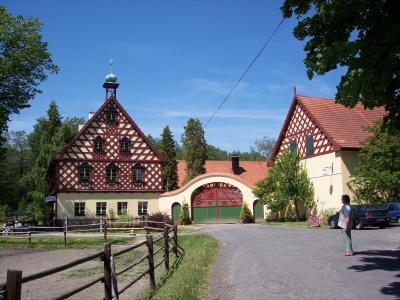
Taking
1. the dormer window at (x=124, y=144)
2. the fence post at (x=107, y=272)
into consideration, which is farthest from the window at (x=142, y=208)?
the fence post at (x=107, y=272)

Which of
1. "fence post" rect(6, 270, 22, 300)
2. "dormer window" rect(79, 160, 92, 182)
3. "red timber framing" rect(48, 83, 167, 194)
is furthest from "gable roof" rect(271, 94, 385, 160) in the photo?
"fence post" rect(6, 270, 22, 300)

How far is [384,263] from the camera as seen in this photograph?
10555 millimetres

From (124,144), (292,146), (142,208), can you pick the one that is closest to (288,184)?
(292,146)

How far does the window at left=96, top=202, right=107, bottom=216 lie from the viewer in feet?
121

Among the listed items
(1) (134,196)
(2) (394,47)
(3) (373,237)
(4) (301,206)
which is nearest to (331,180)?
(4) (301,206)

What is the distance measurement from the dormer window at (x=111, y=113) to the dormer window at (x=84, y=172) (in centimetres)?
436

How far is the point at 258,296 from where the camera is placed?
7875mm

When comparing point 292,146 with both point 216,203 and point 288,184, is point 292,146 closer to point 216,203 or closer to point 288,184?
point 288,184

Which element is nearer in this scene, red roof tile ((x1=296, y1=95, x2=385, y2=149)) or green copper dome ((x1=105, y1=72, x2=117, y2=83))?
red roof tile ((x1=296, y1=95, x2=385, y2=149))

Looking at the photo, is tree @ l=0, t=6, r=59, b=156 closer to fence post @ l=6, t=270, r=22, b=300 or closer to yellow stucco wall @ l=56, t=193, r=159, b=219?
yellow stucco wall @ l=56, t=193, r=159, b=219

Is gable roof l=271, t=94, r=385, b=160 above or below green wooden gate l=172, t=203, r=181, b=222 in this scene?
above

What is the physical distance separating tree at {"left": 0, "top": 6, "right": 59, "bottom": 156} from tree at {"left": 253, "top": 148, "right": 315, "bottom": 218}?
61.8 ft

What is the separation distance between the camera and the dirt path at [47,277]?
11141 millimetres

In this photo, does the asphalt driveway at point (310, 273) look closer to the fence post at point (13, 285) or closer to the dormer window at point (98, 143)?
the fence post at point (13, 285)
